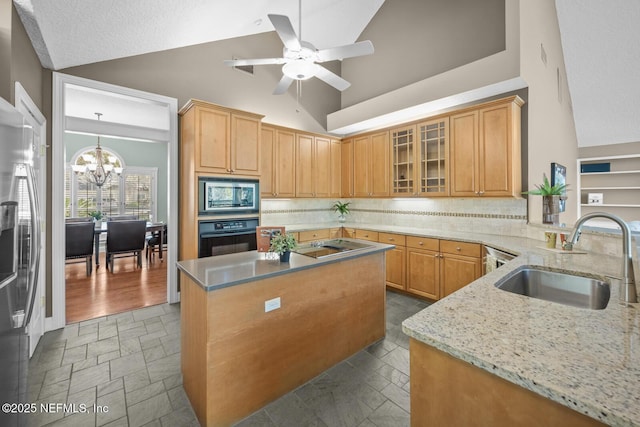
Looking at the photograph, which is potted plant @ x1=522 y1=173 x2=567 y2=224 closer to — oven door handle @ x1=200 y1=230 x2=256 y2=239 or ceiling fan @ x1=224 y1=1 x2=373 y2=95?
ceiling fan @ x1=224 y1=1 x2=373 y2=95

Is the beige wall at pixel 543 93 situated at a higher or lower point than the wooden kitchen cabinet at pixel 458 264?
higher

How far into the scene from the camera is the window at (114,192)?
720 cm

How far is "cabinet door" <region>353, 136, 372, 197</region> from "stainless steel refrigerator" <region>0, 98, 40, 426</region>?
14.0ft

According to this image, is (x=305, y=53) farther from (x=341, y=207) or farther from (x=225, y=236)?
(x=341, y=207)

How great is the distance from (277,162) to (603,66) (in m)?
5.50

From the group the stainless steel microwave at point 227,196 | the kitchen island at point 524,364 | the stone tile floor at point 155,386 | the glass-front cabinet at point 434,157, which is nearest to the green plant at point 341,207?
the glass-front cabinet at point 434,157

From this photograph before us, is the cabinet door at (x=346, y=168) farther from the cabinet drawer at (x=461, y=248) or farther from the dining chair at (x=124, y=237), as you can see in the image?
the dining chair at (x=124, y=237)

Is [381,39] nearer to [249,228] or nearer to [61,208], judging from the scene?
[249,228]

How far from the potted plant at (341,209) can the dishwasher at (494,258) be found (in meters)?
2.62

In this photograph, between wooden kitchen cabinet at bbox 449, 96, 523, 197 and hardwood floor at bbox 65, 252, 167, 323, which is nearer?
wooden kitchen cabinet at bbox 449, 96, 523, 197

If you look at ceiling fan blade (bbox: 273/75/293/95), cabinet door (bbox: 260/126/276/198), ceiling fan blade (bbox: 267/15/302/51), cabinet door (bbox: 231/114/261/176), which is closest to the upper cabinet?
cabinet door (bbox: 231/114/261/176)

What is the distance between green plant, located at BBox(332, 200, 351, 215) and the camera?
539cm

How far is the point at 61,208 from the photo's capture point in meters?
3.03

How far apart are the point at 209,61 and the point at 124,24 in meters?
1.68
